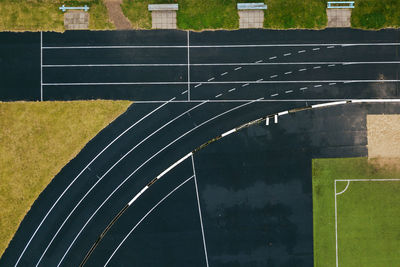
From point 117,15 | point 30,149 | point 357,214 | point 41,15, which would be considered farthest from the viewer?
point 357,214

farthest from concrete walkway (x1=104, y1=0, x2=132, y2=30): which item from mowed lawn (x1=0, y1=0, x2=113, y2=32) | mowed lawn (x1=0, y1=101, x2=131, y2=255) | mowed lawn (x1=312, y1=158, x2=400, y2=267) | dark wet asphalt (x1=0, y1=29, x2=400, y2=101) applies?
mowed lawn (x1=312, y1=158, x2=400, y2=267)

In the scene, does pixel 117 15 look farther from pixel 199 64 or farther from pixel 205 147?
pixel 205 147

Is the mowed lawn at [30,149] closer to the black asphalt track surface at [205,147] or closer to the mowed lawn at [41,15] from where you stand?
the black asphalt track surface at [205,147]

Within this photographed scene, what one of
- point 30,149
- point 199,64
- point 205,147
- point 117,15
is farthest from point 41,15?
point 205,147

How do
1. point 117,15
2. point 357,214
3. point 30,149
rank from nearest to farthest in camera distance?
point 30,149 < point 117,15 < point 357,214

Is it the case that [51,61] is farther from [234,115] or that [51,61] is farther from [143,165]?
[234,115]

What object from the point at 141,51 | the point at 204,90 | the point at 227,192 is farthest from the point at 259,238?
the point at 141,51
